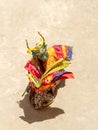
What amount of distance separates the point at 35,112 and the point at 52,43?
0.67m

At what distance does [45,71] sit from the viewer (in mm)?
3982

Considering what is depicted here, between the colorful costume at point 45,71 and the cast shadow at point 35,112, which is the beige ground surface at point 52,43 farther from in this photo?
the colorful costume at point 45,71

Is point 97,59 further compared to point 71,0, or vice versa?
point 71,0

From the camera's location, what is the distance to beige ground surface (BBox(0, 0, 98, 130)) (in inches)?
161

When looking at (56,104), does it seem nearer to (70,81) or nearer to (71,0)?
(70,81)

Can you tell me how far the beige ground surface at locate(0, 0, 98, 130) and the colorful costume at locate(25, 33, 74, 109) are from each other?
0.36ft

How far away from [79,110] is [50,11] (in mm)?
1025

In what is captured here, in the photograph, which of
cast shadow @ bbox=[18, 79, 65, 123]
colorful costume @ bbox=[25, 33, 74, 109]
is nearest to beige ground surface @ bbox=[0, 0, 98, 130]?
cast shadow @ bbox=[18, 79, 65, 123]

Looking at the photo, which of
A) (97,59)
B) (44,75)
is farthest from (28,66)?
(97,59)

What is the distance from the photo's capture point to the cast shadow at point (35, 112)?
411 cm

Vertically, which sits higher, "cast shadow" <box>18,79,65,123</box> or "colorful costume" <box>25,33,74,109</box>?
"colorful costume" <box>25,33,74,109</box>

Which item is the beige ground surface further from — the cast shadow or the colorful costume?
the colorful costume

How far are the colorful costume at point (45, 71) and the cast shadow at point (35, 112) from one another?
0.16ft

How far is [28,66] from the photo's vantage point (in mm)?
3965
